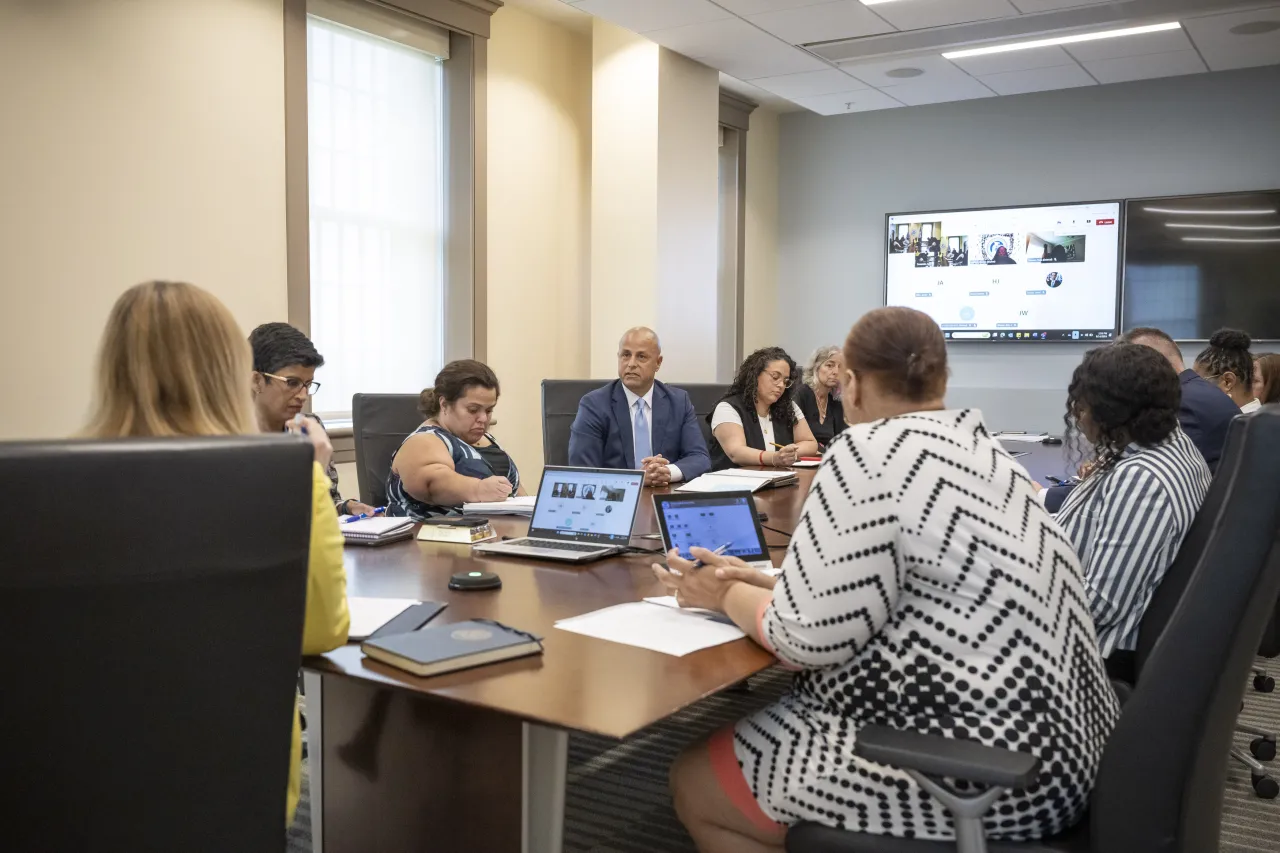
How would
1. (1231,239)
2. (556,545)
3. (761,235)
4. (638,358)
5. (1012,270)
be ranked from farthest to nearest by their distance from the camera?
(761,235), (1012,270), (1231,239), (638,358), (556,545)

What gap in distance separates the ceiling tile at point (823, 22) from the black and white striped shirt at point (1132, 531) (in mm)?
3440

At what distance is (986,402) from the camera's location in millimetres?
7266

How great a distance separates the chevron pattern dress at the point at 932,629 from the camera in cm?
137

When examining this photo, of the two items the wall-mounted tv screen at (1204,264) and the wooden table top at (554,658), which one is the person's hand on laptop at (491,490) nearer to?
the wooden table top at (554,658)

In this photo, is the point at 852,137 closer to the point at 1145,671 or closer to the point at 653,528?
the point at 653,528

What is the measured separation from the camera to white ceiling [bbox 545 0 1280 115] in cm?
489

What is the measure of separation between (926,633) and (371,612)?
92 centimetres

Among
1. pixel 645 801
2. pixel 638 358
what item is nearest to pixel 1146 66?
pixel 638 358

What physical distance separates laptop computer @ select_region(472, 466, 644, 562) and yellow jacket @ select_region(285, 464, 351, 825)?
88 centimetres

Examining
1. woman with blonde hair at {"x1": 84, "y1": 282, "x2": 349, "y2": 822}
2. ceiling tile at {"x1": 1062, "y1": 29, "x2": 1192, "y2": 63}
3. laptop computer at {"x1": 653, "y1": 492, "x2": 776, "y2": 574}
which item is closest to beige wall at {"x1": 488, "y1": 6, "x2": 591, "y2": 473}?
ceiling tile at {"x1": 1062, "y1": 29, "x2": 1192, "y2": 63}

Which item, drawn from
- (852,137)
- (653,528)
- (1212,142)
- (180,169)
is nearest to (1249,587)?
(653,528)

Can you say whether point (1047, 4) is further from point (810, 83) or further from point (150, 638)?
point (150, 638)

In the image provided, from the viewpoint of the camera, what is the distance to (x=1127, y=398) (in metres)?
2.08

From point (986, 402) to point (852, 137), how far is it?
2250 millimetres
